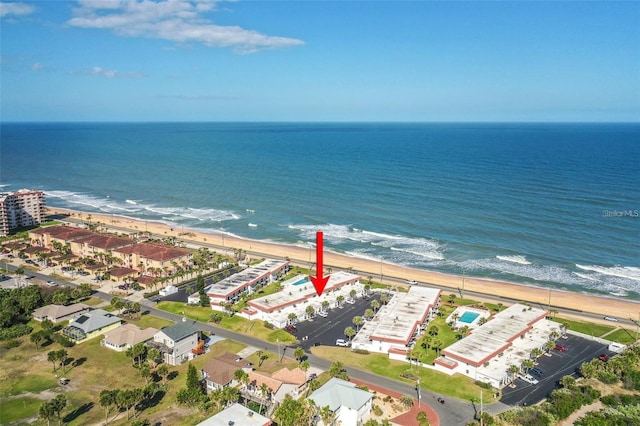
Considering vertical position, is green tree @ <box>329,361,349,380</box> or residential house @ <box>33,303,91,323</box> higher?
green tree @ <box>329,361,349,380</box>

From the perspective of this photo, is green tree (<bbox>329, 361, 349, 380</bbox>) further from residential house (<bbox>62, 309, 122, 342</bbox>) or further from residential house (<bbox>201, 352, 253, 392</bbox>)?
residential house (<bbox>62, 309, 122, 342</bbox>)

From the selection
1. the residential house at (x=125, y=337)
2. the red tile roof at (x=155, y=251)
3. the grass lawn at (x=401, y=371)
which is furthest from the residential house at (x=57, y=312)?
the grass lawn at (x=401, y=371)

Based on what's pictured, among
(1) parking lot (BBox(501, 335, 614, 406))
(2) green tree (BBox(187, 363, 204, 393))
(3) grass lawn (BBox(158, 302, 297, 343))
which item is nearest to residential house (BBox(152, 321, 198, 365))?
(3) grass lawn (BBox(158, 302, 297, 343))

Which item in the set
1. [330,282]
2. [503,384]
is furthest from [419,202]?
[503,384]

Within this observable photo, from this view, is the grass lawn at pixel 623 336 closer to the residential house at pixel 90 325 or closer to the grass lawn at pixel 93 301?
the residential house at pixel 90 325

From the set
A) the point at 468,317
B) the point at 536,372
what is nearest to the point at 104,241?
the point at 468,317

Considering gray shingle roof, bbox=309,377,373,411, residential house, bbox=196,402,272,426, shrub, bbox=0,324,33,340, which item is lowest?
shrub, bbox=0,324,33,340
